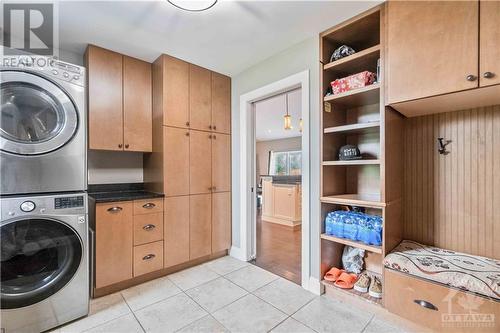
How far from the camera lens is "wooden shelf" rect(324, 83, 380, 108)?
175 cm

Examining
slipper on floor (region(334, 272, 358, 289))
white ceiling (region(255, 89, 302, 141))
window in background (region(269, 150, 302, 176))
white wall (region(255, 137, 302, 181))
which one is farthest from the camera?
white wall (region(255, 137, 302, 181))

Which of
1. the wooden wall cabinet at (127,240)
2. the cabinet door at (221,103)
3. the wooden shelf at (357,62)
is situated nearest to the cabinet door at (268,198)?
the cabinet door at (221,103)

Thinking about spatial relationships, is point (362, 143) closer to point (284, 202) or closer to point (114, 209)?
Result: point (114, 209)

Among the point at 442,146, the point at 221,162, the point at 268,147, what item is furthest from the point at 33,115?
the point at 268,147

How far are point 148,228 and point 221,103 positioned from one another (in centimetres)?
167

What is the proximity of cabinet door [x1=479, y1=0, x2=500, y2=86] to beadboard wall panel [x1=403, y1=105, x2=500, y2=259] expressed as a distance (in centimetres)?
52

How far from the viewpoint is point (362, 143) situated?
6.98ft

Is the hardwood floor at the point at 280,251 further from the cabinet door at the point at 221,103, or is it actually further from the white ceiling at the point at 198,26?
the white ceiling at the point at 198,26

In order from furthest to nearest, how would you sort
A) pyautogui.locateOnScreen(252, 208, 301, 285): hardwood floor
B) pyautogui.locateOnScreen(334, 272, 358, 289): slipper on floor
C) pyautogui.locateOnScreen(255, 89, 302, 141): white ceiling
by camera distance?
pyautogui.locateOnScreen(255, 89, 302, 141): white ceiling, pyautogui.locateOnScreen(252, 208, 301, 285): hardwood floor, pyautogui.locateOnScreen(334, 272, 358, 289): slipper on floor

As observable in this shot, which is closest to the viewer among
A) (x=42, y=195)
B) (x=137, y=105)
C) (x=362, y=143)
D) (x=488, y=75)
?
(x=488, y=75)

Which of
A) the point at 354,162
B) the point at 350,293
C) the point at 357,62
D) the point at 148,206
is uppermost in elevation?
the point at 357,62

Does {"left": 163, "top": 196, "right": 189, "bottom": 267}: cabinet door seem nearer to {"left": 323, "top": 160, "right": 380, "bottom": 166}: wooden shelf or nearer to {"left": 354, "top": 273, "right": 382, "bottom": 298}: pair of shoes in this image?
{"left": 323, "top": 160, "right": 380, "bottom": 166}: wooden shelf

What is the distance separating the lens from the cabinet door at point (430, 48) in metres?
1.31

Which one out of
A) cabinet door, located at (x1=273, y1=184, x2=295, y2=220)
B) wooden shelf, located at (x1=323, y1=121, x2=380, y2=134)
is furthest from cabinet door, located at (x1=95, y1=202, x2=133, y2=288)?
cabinet door, located at (x1=273, y1=184, x2=295, y2=220)
